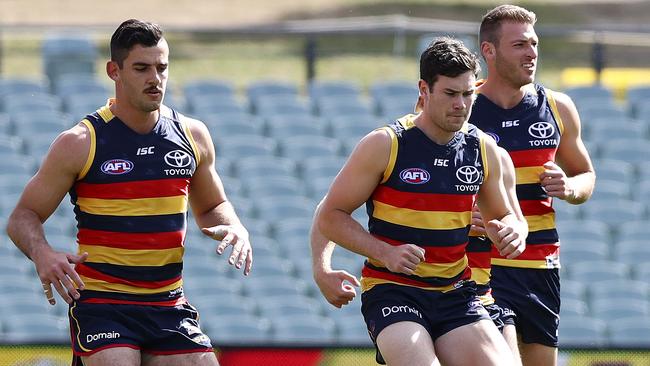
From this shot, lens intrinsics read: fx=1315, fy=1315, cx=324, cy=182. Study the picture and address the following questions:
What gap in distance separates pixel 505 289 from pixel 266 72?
14713mm

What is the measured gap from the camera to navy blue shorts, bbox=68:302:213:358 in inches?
225

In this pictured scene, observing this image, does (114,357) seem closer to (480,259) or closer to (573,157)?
(480,259)

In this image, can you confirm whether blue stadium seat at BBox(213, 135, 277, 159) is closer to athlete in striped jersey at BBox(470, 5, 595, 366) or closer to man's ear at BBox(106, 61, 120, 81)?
athlete in striped jersey at BBox(470, 5, 595, 366)

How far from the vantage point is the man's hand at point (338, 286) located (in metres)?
5.79

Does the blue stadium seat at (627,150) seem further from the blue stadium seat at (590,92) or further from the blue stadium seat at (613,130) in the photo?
the blue stadium seat at (590,92)

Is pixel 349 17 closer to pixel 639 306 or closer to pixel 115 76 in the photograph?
pixel 639 306

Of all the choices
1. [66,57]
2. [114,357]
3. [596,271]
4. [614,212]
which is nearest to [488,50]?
[114,357]

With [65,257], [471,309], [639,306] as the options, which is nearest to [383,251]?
[471,309]

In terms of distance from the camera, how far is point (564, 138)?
686 centimetres

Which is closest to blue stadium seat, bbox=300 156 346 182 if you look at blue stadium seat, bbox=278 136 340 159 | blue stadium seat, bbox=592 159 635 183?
blue stadium seat, bbox=278 136 340 159

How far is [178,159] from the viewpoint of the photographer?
5.92 metres

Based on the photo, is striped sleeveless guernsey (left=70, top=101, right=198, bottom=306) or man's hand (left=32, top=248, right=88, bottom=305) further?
striped sleeveless guernsey (left=70, top=101, right=198, bottom=306)

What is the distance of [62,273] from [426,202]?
160cm

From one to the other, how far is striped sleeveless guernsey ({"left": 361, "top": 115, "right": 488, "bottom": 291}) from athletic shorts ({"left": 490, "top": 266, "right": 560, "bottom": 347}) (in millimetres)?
925
